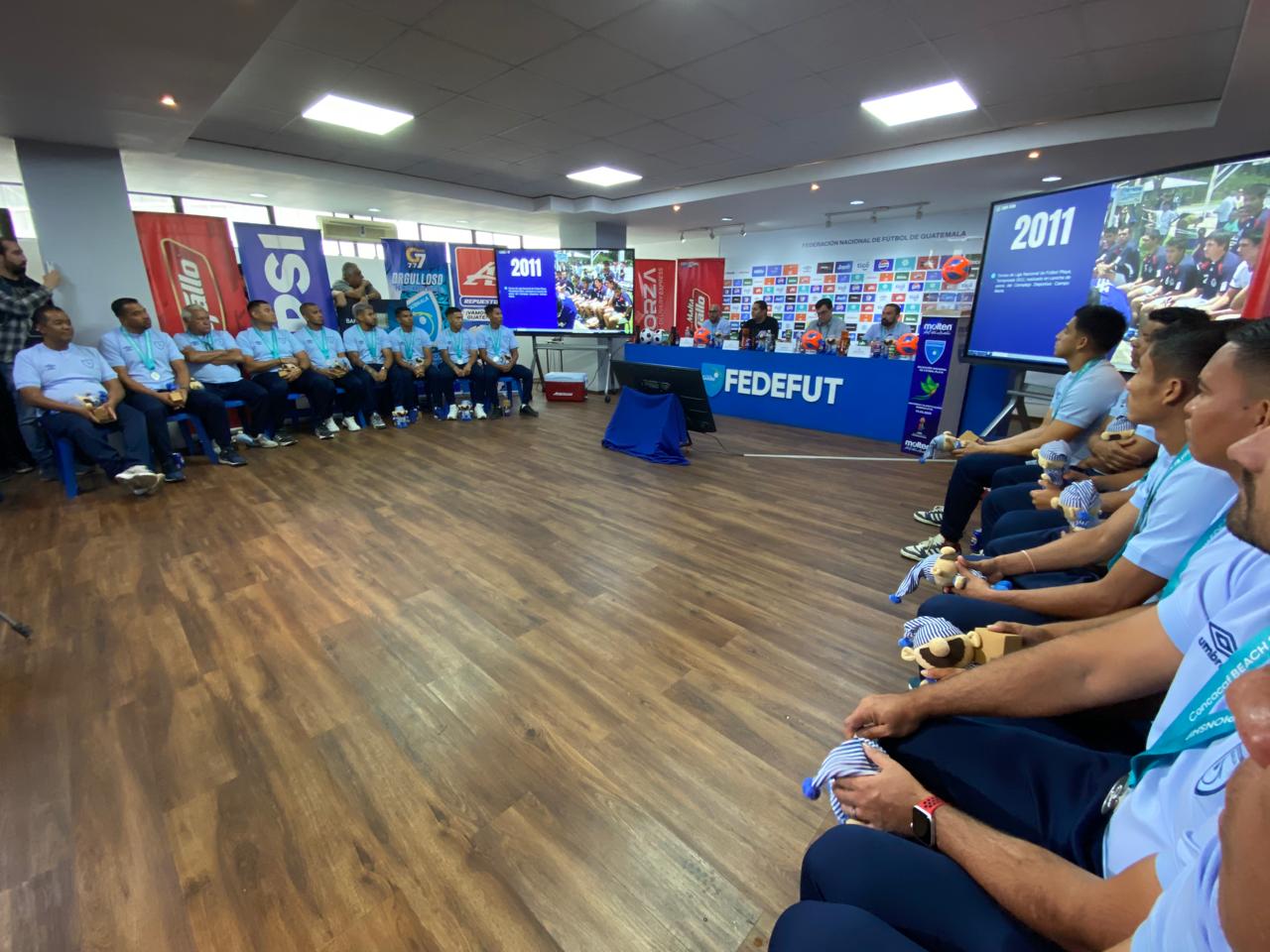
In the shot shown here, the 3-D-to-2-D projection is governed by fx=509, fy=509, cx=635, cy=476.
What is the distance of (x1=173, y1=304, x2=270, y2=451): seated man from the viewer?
4.63 metres

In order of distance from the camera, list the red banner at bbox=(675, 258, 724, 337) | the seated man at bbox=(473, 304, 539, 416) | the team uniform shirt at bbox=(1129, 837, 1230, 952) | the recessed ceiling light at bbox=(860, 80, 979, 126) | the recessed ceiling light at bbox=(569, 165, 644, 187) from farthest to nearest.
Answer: the red banner at bbox=(675, 258, 724, 337) < the seated man at bbox=(473, 304, 539, 416) < the recessed ceiling light at bbox=(569, 165, 644, 187) < the recessed ceiling light at bbox=(860, 80, 979, 126) < the team uniform shirt at bbox=(1129, 837, 1230, 952)

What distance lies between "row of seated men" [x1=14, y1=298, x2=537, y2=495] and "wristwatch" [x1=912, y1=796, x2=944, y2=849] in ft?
15.8

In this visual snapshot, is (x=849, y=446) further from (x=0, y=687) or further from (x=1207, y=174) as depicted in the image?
(x=0, y=687)

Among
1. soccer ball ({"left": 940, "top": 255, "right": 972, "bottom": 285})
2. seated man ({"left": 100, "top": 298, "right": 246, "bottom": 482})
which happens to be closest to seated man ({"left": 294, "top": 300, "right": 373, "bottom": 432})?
seated man ({"left": 100, "top": 298, "right": 246, "bottom": 482})

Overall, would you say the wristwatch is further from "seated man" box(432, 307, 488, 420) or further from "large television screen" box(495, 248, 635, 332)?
"large television screen" box(495, 248, 635, 332)

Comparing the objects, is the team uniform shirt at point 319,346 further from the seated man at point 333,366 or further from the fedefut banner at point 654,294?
the fedefut banner at point 654,294

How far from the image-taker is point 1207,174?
2504 millimetres

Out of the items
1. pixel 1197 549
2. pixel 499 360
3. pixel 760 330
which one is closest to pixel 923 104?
pixel 760 330

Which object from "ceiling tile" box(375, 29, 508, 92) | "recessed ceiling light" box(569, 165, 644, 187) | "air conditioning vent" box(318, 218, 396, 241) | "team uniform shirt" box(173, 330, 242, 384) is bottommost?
"team uniform shirt" box(173, 330, 242, 384)

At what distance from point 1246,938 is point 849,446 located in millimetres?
5143

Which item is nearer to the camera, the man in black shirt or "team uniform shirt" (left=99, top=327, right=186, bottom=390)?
"team uniform shirt" (left=99, top=327, right=186, bottom=390)

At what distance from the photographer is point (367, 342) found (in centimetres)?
597

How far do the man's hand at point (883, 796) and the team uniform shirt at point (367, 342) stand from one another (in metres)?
6.35

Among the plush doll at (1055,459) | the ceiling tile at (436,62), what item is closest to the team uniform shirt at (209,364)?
the ceiling tile at (436,62)
